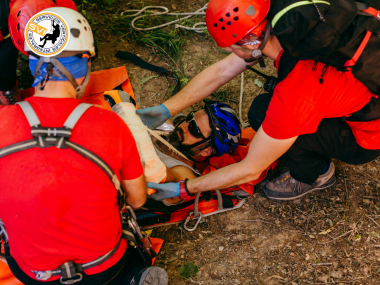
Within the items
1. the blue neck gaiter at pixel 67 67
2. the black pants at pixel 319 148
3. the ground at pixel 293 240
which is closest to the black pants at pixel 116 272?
the ground at pixel 293 240

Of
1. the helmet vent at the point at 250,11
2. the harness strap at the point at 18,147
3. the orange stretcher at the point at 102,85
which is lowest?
the orange stretcher at the point at 102,85

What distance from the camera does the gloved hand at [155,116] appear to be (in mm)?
3280

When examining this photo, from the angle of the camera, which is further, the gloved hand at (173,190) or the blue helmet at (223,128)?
the blue helmet at (223,128)

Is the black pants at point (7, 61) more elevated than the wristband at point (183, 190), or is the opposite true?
the black pants at point (7, 61)

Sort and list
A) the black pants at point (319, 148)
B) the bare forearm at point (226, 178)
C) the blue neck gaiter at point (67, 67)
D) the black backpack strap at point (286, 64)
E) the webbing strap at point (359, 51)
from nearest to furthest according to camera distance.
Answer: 1. the blue neck gaiter at point (67, 67)
2. the webbing strap at point (359, 51)
3. the black backpack strap at point (286, 64)
4. the bare forearm at point (226, 178)
5. the black pants at point (319, 148)

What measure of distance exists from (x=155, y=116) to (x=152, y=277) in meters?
1.85

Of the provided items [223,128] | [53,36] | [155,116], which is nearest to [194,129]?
[223,128]

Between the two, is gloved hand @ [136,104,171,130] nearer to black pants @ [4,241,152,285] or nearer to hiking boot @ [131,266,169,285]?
black pants @ [4,241,152,285]

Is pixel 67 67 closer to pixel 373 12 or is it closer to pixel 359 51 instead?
pixel 359 51

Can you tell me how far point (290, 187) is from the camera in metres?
3.40

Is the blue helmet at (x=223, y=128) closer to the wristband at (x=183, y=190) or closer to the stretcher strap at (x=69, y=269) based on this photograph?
the wristband at (x=183, y=190)

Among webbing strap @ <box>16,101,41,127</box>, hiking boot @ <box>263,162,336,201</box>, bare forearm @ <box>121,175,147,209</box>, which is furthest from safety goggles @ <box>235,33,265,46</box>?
hiking boot @ <box>263,162,336,201</box>

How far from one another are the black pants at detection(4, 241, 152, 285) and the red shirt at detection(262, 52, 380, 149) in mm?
1522

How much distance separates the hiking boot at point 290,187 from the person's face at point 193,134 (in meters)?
0.89
